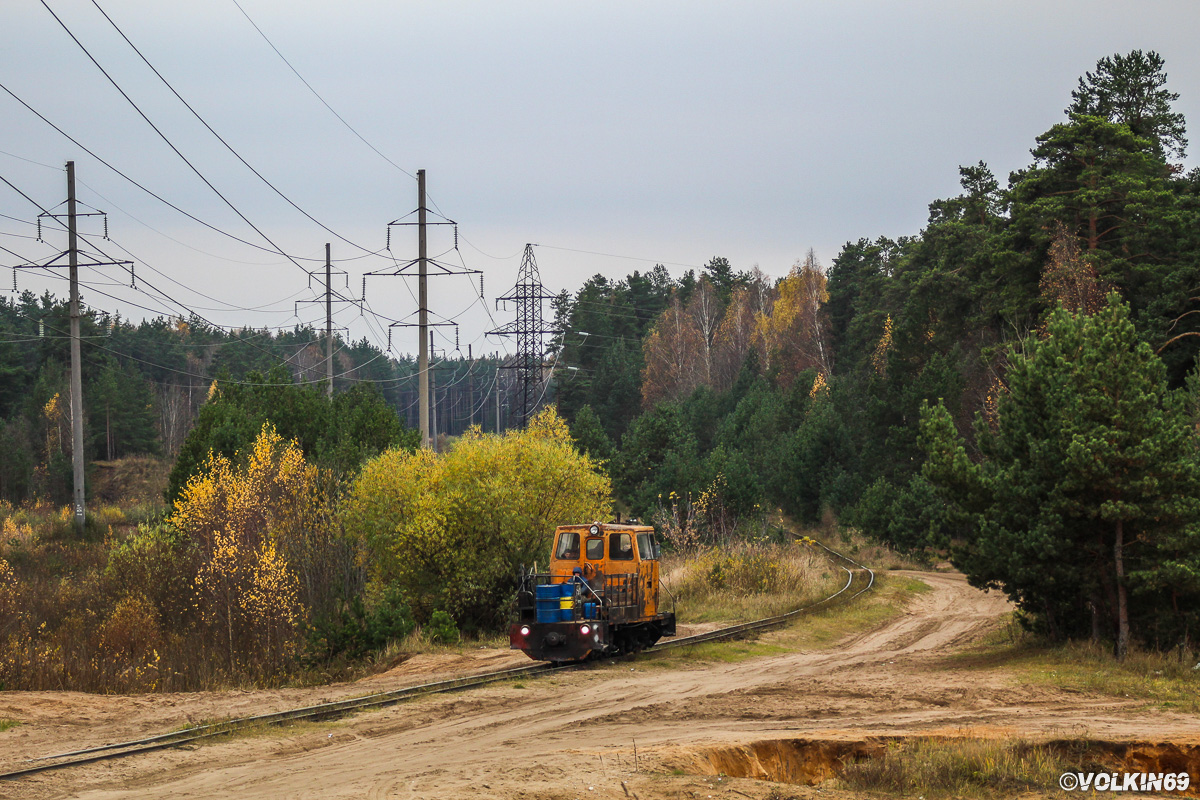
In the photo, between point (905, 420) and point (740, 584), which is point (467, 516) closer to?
point (740, 584)

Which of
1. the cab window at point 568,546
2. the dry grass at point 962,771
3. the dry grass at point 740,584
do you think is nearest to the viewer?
the dry grass at point 962,771

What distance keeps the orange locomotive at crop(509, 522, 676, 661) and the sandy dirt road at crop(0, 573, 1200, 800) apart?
2.79 ft

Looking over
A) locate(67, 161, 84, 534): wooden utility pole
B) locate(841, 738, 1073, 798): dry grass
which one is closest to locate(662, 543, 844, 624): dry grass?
locate(841, 738, 1073, 798): dry grass

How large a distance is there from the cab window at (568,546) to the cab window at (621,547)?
77 cm

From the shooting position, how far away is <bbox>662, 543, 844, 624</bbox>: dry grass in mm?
33500


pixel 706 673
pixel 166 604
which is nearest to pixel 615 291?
pixel 166 604

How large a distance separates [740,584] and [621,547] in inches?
480

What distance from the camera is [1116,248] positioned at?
41.9 metres

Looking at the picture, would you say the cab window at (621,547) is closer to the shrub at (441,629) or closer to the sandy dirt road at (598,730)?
the sandy dirt road at (598,730)

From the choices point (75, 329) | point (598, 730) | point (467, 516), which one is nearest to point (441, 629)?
point (467, 516)

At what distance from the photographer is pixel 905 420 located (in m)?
56.7

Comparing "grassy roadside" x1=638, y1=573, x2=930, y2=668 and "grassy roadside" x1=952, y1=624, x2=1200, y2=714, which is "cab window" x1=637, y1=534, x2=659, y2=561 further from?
"grassy roadside" x1=952, y1=624, x2=1200, y2=714

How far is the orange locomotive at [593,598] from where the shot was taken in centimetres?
2244

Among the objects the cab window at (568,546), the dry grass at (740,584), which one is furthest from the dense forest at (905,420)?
the cab window at (568,546)
